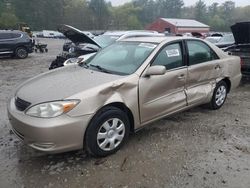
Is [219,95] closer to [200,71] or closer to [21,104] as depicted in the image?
[200,71]

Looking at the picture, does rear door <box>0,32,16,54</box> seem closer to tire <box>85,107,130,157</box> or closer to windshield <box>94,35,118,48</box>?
windshield <box>94,35,118,48</box>

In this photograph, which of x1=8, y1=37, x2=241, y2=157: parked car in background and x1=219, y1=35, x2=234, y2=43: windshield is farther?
x1=219, y1=35, x2=234, y2=43: windshield

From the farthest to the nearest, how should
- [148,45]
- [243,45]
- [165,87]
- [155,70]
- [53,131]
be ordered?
[243,45] < [148,45] < [165,87] < [155,70] < [53,131]

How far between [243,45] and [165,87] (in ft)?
15.3

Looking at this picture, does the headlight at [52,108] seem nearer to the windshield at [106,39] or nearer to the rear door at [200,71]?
the rear door at [200,71]

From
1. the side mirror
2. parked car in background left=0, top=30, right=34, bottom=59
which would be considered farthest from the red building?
the side mirror

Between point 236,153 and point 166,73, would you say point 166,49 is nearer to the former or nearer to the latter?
point 166,73

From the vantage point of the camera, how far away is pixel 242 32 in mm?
7961

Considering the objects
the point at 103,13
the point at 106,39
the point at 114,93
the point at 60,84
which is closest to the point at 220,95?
the point at 114,93

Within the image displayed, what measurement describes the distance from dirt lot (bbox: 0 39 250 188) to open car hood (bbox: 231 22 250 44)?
3851 mm

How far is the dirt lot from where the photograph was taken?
324cm

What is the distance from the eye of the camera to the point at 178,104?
456 cm

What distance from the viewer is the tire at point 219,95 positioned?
5.43 m

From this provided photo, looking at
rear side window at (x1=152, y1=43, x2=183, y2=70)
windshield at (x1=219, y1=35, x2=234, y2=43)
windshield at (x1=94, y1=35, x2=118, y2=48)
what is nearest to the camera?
rear side window at (x1=152, y1=43, x2=183, y2=70)
